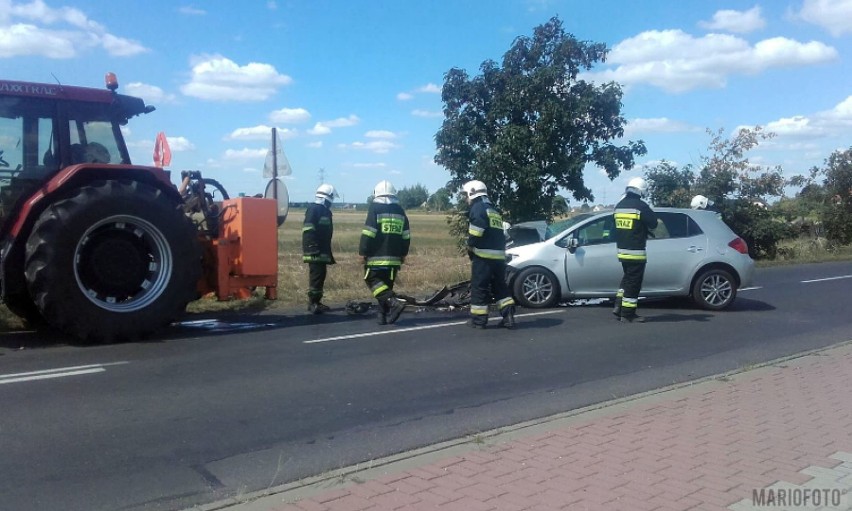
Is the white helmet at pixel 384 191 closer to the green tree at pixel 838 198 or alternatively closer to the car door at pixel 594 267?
the car door at pixel 594 267

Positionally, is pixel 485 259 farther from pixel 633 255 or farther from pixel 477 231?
pixel 633 255

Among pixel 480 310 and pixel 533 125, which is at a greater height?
pixel 533 125

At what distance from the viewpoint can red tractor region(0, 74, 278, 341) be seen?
8102 mm

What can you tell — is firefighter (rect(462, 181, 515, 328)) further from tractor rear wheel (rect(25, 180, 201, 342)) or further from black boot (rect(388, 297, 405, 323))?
tractor rear wheel (rect(25, 180, 201, 342))

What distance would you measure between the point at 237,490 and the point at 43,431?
187cm

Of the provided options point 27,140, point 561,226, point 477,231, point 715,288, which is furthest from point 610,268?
point 27,140

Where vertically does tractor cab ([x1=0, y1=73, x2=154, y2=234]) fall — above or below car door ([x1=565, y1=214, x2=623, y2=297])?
above

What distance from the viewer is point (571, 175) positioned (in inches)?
668

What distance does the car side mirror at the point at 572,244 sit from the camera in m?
12.0

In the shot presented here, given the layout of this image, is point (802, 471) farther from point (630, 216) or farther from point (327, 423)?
point (630, 216)

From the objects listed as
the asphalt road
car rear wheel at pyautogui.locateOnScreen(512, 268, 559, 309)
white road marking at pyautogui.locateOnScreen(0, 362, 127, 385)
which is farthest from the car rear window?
white road marking at pyautogui.locateOnScreen(0, 362, 127, 385)

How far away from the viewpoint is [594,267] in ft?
39.4

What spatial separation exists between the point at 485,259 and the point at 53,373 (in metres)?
5.13

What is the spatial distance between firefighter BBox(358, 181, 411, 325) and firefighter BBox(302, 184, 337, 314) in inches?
48.4
